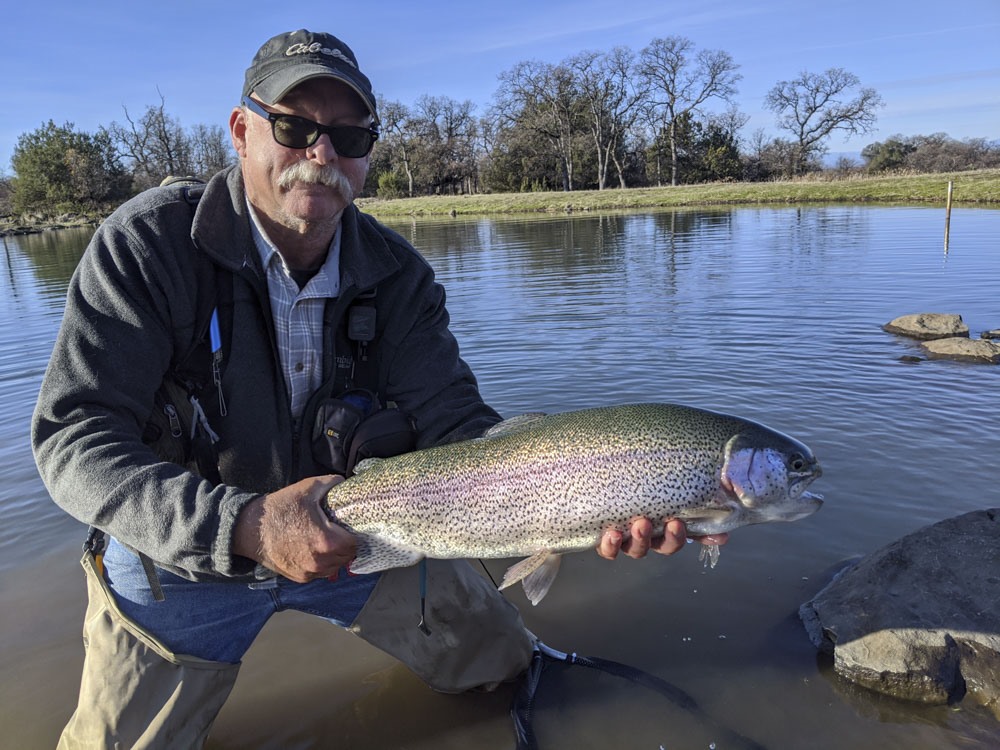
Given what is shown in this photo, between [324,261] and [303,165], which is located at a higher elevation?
[303,165]

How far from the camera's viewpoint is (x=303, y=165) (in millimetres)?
3092

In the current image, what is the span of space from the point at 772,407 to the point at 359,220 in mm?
5845

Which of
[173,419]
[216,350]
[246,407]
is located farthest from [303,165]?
[173,419]

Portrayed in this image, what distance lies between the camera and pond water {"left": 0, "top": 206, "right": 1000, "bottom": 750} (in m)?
3.56

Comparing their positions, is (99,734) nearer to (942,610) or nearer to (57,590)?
(57,590)

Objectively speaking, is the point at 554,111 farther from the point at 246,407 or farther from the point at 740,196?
the point at 246,407

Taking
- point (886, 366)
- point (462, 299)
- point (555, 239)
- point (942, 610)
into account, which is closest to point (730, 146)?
point (555, 239)

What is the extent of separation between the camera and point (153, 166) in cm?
7356

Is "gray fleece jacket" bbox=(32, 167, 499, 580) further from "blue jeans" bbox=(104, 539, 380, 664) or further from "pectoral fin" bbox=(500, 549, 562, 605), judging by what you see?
"pectoral fin" bbox=(500, 549, 562, 605)

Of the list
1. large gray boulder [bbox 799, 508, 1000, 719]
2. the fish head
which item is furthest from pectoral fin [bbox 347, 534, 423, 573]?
large gray boulder [bbox 799, 508, 1000, 719]

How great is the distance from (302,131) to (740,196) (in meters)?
46.0

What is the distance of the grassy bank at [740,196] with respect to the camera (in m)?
36.8

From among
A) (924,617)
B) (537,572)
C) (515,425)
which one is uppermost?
(515,425)

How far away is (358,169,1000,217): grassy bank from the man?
38102 millimetres
